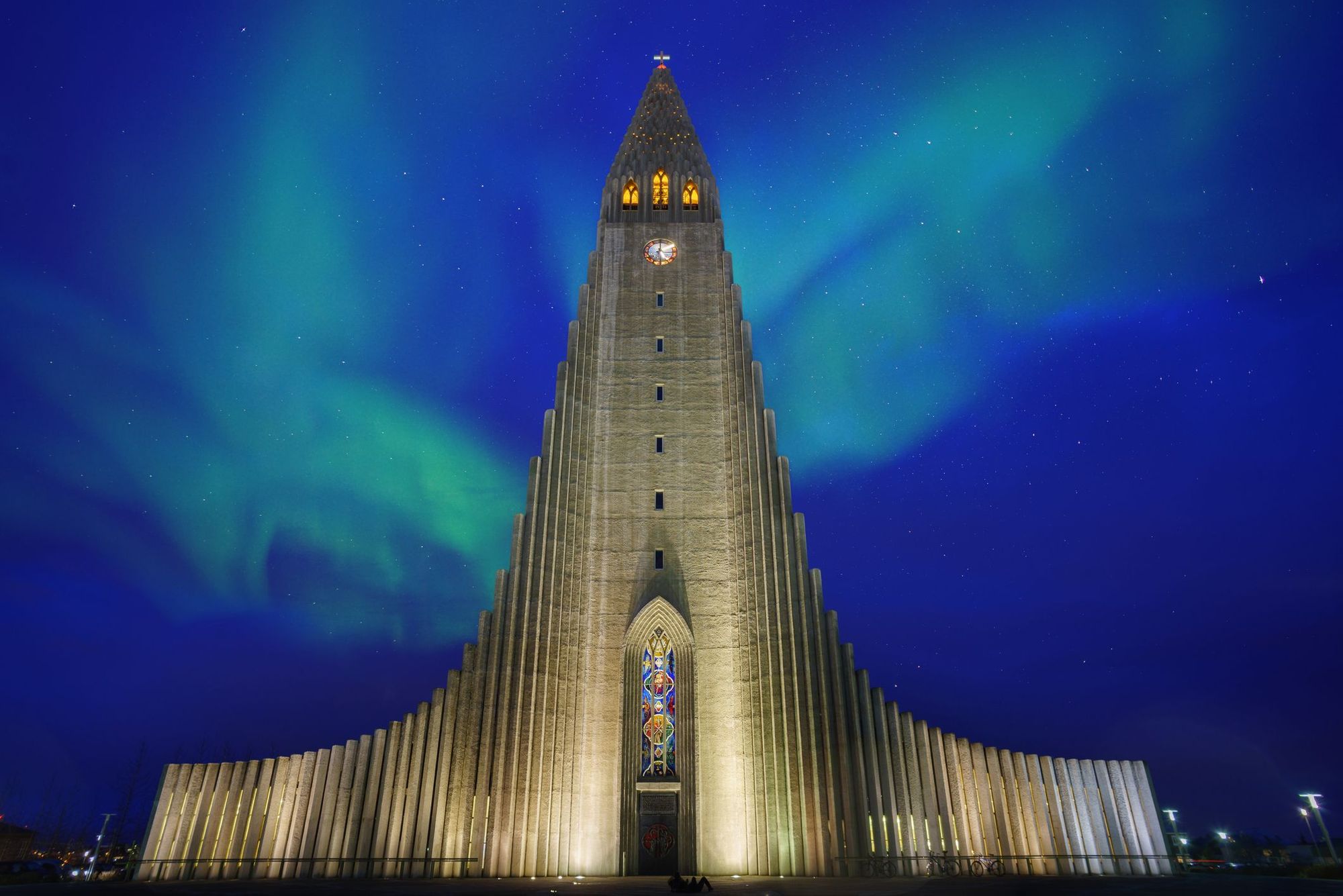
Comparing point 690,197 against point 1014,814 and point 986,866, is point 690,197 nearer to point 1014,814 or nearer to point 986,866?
point 1014,814

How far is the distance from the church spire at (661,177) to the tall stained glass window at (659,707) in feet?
55.8

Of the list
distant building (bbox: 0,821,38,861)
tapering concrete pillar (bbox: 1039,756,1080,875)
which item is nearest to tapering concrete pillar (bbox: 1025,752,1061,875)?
tapering concrete pillar (bbox: 1039,756,1080,875)

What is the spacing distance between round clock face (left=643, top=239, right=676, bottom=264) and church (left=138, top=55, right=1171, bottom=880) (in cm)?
808

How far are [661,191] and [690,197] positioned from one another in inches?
50.5

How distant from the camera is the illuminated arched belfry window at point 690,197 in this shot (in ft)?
104

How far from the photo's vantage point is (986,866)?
20.6 m

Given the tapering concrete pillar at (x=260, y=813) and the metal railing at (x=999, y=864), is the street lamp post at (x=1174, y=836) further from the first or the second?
the tapering concrete pillar at (x=260, y=813)

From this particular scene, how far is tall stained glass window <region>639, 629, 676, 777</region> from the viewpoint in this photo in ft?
74.9

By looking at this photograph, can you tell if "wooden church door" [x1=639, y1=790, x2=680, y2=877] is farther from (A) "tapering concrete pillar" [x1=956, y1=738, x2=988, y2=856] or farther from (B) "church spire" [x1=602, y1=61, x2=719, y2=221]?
(B) "church spire" [x1=602, y1=61, x2=719, y2=221]

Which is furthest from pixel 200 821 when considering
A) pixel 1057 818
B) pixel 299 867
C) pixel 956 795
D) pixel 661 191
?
pixel 661 191

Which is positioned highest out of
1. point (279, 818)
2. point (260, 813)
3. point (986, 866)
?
point (260, 813)

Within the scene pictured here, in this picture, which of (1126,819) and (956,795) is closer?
(956,795)

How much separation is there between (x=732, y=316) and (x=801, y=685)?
1344 centimetres

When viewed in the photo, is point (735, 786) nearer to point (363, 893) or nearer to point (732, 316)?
point (363, 893)
